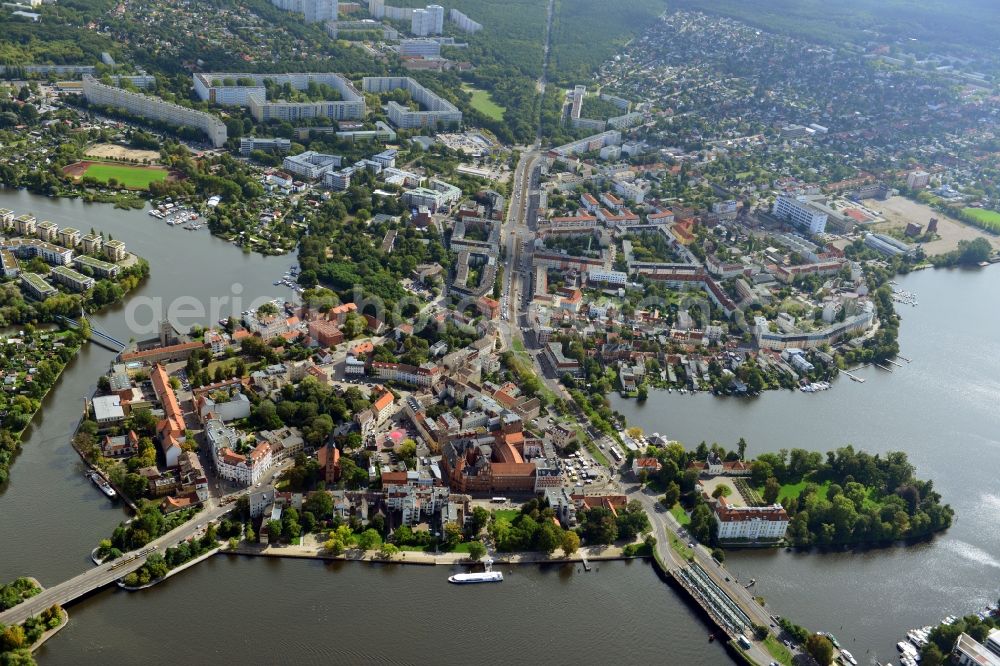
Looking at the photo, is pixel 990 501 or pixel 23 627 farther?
pixel 990 501

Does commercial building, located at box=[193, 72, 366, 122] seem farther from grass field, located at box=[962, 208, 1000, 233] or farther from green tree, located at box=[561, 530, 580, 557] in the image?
green tree, located at box=[561, 530, 580, 557]

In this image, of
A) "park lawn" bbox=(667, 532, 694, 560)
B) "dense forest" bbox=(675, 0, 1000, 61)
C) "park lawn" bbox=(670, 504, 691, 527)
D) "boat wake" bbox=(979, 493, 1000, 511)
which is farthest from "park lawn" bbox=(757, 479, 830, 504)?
"dense forest" bbox=(675, 0, 1000, 61)

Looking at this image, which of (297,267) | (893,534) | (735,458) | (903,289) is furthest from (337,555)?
(903,289)

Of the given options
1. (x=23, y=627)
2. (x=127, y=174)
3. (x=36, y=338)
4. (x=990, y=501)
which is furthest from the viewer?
(x=127, y=174)

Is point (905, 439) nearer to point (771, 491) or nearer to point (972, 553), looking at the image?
point (972, 553)

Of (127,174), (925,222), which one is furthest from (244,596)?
(925,222)

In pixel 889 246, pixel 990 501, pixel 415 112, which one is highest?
pixel 415 112
